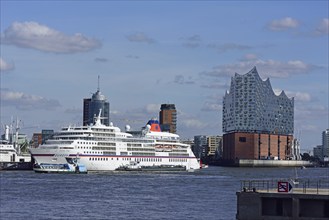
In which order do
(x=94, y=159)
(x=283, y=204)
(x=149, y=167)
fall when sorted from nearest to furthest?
(x=283, y=204) → (x=94, y=159) → (x=149, y=167)

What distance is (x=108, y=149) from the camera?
158000mm

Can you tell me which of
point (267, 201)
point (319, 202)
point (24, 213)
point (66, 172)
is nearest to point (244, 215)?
point (267, 201)

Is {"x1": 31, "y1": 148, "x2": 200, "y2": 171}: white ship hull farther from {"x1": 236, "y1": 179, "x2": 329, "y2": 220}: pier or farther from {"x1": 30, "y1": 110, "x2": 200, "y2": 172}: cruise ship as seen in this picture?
{"x1": 236, "y1": 179, "x2": 329, "y2": 220}: pier

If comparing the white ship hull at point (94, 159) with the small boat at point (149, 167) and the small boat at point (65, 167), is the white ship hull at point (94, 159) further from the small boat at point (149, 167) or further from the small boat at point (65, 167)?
the small boat at point (65, 167)

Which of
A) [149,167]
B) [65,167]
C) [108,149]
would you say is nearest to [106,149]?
[108,149]

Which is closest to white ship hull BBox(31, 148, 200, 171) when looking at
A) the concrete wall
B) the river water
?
the river water

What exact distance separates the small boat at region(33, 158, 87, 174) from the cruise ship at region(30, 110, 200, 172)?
5.78 ft

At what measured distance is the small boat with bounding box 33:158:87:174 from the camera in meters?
146

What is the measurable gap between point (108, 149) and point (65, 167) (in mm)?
13131

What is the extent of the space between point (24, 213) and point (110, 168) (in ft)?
310

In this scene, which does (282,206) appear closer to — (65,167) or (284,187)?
(284,187)

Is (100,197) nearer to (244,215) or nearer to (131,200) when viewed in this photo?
(131,200)

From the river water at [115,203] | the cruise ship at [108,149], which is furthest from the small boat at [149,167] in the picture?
the river water at [115,203]

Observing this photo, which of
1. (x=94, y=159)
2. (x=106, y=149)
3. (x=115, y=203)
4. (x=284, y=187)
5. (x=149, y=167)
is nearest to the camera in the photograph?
(x=284, y=187)
